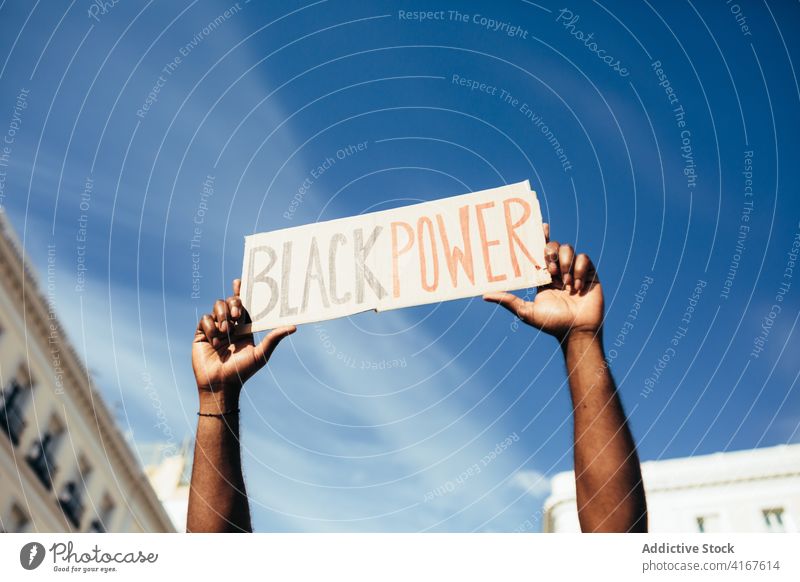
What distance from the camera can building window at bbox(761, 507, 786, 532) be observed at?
5051 mm

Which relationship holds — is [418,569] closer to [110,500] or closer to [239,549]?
[239,549]

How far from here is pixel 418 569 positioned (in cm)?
291

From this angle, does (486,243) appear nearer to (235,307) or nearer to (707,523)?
(235,307)

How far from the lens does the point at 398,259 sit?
2.63 meters

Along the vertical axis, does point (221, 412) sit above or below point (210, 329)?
below

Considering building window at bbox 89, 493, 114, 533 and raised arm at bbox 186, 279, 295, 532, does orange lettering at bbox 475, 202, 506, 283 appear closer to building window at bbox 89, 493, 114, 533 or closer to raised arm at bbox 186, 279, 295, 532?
raised arm at bbox 186, 279, 295, 532

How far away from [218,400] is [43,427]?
8.03 metres

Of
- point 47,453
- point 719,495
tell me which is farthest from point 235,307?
point 47,453

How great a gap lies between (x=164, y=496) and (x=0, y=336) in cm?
778

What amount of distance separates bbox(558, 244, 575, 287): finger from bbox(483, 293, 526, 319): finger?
0.23 metres

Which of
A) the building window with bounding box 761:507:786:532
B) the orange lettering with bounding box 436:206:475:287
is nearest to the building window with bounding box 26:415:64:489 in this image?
the orange lettering with bounding box 436:206:475:287

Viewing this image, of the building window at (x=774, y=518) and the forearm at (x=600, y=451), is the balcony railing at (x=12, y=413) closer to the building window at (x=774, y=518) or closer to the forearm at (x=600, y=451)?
the forearm at (x=600, y=451)

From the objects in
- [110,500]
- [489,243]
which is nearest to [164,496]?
[110,500]

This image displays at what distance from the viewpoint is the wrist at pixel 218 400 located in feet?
9.32
